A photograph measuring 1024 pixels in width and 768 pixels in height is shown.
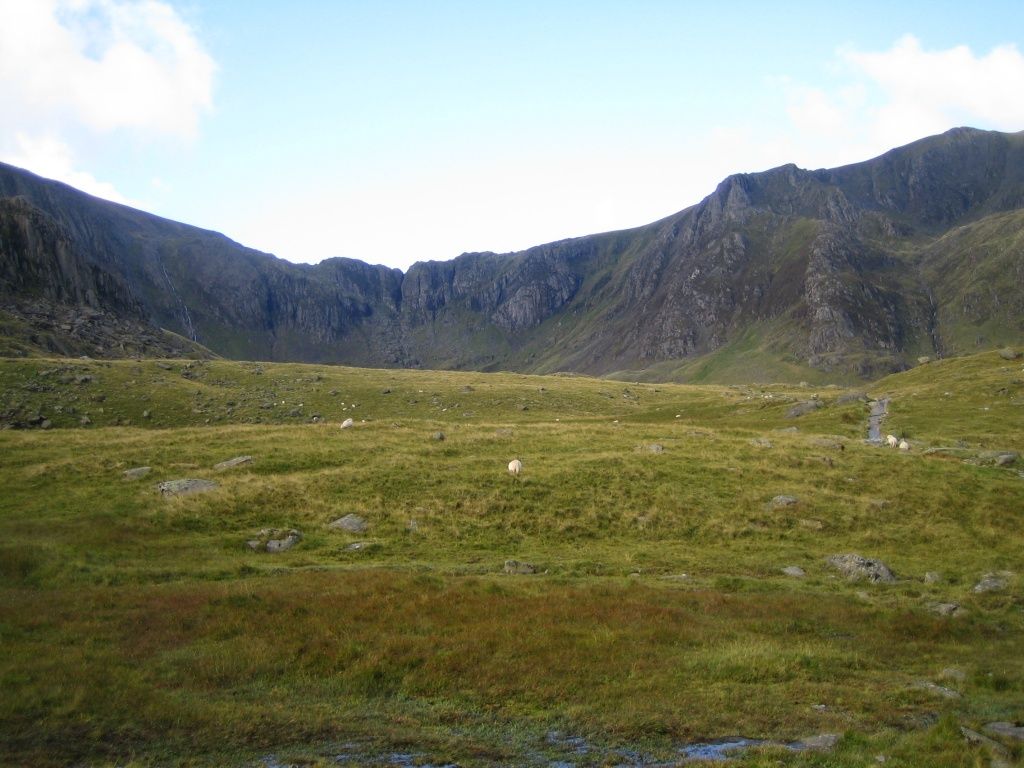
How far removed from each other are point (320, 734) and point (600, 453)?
29532 millimetres

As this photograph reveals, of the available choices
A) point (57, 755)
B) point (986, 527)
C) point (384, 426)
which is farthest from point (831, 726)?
point (384, 426)

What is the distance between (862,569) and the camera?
2484 cm

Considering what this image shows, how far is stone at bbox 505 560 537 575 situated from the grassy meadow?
55 centimetres

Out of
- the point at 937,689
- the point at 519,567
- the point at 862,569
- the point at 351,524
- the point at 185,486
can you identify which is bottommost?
the point at 862,569

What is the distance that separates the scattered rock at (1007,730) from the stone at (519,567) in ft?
47.5

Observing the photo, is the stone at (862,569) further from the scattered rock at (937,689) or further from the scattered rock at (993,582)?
the scattered rock at (937,689)

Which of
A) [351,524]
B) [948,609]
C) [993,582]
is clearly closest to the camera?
[948,609]

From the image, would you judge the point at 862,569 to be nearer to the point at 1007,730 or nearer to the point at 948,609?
the point at 948,609

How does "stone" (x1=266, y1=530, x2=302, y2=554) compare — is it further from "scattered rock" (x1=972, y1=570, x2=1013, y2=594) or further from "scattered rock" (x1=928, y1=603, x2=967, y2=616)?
"scattered rock" (x1=972, y1=570, x2=1013, y2=594)

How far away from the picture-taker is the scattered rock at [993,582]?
23.0m

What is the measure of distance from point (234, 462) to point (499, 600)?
22126 mm

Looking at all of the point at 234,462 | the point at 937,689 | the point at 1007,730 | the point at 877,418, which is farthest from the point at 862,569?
the point at 877,418

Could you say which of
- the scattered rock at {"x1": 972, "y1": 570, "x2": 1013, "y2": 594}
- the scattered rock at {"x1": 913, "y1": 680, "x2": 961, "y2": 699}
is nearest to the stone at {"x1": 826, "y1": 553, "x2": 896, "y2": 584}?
the scattered rock at {"x1": 972, "y1": 570, "x2": 1013, "y2": 594}

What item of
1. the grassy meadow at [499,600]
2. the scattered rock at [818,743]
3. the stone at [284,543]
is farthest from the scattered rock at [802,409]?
the scattered rock at [818,743]
